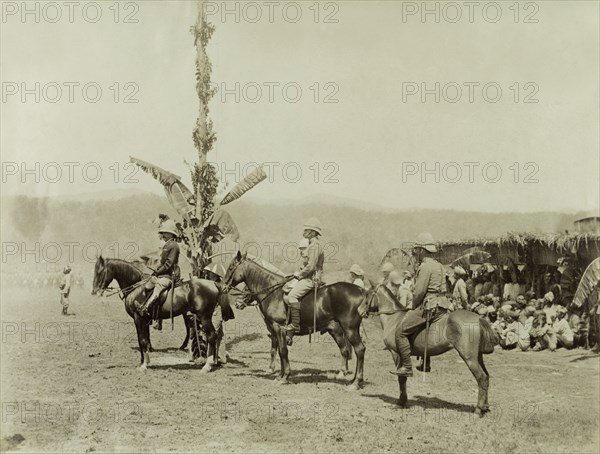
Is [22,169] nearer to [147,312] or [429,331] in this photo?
[147,312]

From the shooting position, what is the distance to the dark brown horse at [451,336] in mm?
8609

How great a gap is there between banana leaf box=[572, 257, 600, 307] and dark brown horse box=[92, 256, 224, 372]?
23.6ft

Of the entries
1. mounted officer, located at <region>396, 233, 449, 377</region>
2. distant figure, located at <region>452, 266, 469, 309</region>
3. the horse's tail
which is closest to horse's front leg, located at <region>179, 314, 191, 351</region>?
mounted officer, located at <region>396, 233, 449, 377</region>

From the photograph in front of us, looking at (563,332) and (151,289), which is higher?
(151,289)

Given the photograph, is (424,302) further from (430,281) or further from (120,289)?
(120,289)

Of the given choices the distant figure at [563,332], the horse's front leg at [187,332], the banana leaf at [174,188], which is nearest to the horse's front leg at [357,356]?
the horse's front leg at [187,332]

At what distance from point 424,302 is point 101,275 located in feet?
20.8

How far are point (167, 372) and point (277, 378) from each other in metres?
2.28

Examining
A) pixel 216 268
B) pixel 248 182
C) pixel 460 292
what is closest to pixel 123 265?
pixel 216 268

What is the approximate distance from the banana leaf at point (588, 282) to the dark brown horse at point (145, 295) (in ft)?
23.6

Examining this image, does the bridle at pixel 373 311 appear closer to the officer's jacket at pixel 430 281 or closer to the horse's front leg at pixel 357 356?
the officer's jacket at pixel 430 281

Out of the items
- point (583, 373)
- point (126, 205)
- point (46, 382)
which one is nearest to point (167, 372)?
point (46, 382)

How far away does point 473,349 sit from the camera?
28.3ft

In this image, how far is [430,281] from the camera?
898 cm
